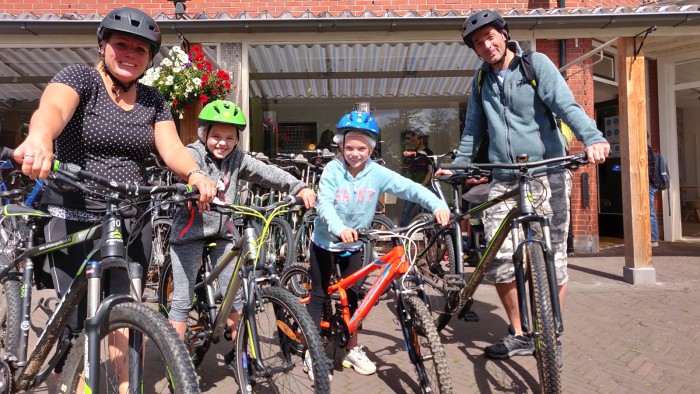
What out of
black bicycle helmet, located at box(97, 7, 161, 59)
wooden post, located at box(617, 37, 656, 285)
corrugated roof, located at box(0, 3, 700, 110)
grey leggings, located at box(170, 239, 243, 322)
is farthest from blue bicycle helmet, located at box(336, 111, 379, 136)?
wooden post, located at box(617, 37, 656, 285)

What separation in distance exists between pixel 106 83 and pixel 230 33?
438 cm

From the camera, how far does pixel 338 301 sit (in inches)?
127

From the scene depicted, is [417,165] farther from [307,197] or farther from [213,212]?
[307,197]

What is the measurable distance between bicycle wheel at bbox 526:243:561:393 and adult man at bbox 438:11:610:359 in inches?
24.1

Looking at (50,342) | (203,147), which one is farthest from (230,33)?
(50,342)

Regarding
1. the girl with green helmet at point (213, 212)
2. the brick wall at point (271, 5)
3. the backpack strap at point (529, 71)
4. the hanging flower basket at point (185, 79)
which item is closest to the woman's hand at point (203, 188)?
the girl with green helmet at point (213, 212)

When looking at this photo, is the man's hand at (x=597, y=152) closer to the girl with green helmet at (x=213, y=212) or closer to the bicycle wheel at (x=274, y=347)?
the girl with green helmet at (x=213, y=212)

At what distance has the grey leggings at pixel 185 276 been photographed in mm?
2973

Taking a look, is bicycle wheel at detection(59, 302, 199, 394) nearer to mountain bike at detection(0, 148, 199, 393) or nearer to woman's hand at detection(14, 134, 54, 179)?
mountain bike at detection(0, 148, 199, 393)

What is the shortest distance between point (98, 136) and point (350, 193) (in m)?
1.54

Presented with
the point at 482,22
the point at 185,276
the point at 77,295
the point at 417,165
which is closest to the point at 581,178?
the point at 417,165

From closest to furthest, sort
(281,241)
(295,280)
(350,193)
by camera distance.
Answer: (350,193), (295,280), (281,241)

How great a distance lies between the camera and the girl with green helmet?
9.80ft

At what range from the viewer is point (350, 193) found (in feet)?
10.5
